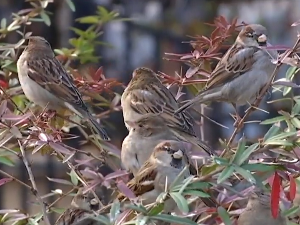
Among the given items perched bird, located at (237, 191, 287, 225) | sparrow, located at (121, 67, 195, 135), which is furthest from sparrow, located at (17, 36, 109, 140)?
perched bird, located at (237, 191, 287, 225)

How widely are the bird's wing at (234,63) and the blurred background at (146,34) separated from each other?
274 cm

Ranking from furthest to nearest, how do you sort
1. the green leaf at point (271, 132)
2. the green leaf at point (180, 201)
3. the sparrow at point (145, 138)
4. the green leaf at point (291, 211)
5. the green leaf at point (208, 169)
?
1. the sparrow at point (145, 138)
2. the green leaf at point (291, 211)
3. the green leaf at point (271, 132)
4. the green leaf at point (208, 169)
5. the green leaf at point (180, 201)

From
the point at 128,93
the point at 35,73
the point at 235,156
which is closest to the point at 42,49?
the point at 35,73

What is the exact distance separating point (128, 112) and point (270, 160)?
1.04 m

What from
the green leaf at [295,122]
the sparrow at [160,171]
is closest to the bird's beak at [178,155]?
the sparrow at [160,171]

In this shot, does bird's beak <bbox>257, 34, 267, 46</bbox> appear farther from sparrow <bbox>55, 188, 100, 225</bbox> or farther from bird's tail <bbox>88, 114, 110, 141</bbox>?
sparrow <bbox>55, 188, 100, 225</bbox>

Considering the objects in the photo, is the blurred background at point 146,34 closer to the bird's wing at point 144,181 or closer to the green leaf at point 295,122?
the bird's wing at point 144,181

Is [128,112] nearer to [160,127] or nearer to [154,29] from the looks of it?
[160,127]

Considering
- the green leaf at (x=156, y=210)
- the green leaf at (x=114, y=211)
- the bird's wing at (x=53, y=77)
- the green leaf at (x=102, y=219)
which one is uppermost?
the green leaf at (x=156, y=210)

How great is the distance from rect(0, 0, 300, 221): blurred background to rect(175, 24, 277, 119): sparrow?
272cm

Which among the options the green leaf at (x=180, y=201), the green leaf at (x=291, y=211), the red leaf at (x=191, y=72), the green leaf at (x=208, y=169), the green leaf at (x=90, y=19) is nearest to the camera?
the green leaf at (x=180, y=201)

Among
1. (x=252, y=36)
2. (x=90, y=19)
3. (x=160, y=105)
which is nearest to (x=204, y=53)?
(x=160, y=105)

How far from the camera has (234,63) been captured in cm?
343

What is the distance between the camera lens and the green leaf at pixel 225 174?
2.03m
